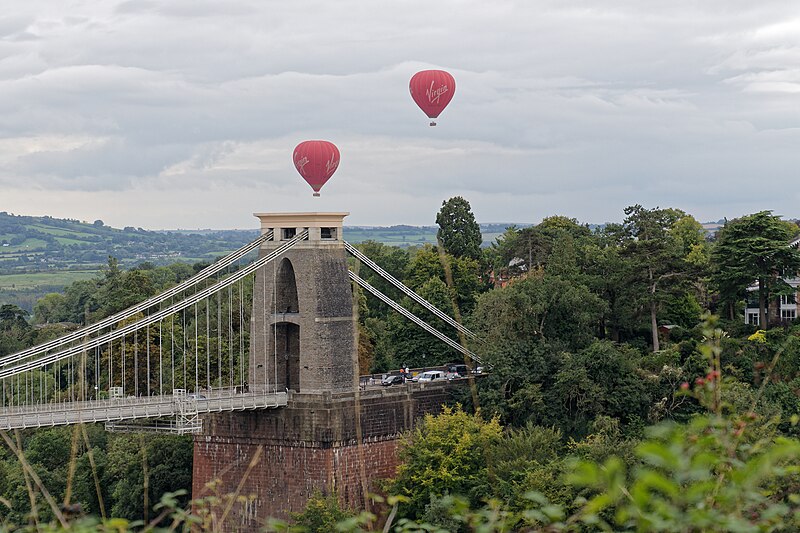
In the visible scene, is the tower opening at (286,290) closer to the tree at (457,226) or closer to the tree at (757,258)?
the tree at (757,258)

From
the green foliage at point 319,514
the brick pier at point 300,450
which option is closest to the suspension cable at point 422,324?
the brick pier at point 300,450

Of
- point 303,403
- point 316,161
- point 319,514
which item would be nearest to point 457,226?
point 316,161

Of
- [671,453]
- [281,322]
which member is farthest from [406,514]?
[671,453]

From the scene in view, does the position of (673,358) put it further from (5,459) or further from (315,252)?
(5,459)

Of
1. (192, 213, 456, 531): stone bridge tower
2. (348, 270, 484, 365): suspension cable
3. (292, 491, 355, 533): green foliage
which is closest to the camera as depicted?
(292, 491, 355, 533): green foliage

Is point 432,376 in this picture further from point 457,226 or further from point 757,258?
point 457,226

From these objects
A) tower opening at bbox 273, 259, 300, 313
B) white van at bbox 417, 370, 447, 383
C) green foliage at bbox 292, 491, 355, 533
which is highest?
tower opening at bbox 273, 259, 300, 313

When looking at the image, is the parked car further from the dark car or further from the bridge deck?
the bridge deck

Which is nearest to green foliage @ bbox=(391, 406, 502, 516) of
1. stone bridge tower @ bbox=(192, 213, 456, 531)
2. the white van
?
stone bridge tower @ bbox=(192, 213, 456, 531)
